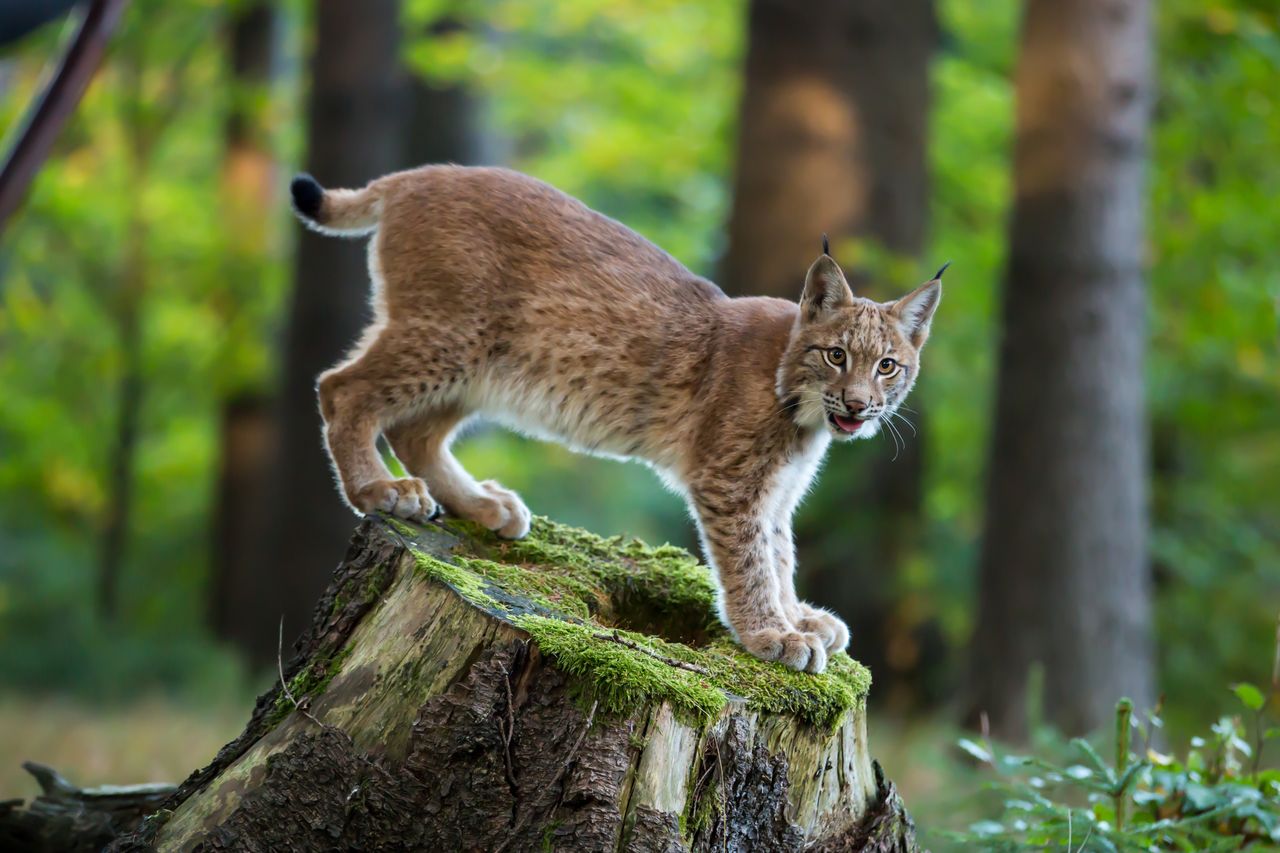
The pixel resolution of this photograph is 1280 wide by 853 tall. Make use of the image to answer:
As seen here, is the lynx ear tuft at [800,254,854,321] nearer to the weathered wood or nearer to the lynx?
the lynx

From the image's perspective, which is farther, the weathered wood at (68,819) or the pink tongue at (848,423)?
the pink tongue at (848,423)

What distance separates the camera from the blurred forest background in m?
7.92

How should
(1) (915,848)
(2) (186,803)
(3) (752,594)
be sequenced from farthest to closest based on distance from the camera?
(3) (752,594) → (1) (915,848) → (2) (186,803)

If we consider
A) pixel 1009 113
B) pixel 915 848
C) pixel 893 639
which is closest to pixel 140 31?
pixel 1009 113

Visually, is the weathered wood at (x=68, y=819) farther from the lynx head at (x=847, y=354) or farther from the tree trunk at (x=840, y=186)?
the tree trunk at (x=840, y=186)

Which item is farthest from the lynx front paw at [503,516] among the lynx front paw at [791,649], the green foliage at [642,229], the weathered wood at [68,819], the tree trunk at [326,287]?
the tree trunk at [326,287]

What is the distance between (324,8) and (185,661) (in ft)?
19.1

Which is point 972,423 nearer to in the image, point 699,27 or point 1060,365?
point 1060,365

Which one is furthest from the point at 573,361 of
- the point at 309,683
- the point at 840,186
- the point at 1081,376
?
the point at 840,186

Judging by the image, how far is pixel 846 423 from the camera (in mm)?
4402

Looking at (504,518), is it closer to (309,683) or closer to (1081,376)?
(309,683)

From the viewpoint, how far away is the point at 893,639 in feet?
35.1

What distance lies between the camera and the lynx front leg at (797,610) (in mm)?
A: 4484

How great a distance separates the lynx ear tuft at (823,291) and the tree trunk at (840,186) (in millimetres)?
5392
